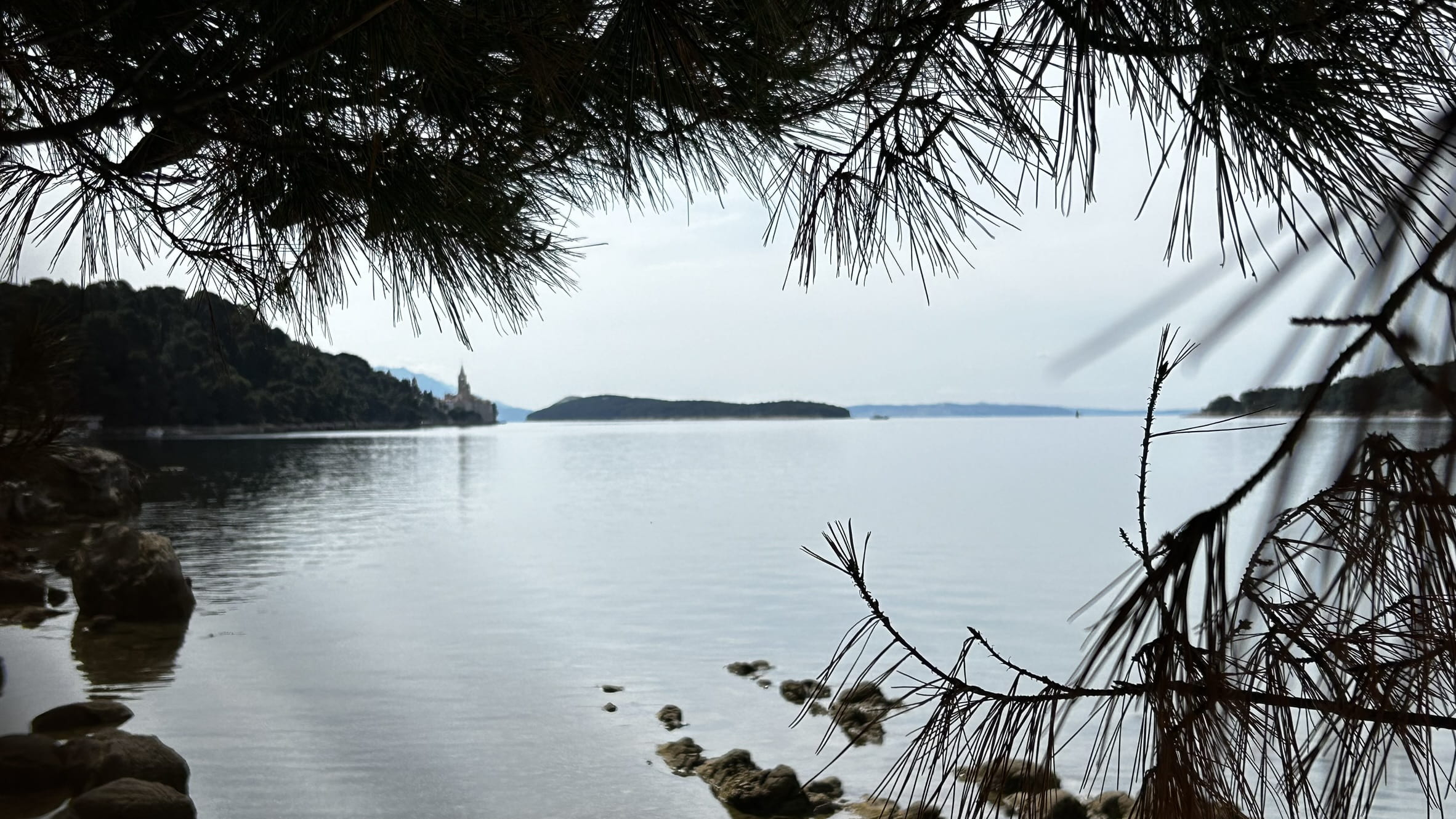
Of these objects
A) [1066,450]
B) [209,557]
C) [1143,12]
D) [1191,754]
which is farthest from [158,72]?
→ [1066,450]

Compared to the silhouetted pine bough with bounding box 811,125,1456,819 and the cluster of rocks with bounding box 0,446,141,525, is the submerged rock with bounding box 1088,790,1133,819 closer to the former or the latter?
the silhouetted pine bough with bounding box 811,125,1456,819

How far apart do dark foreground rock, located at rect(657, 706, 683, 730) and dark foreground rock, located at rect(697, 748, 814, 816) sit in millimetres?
1009

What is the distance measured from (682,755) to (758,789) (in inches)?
29.7

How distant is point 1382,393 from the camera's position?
69 centimetres

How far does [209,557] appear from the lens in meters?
11.6

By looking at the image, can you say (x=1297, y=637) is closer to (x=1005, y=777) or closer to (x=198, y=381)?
(x=1005, y=777)

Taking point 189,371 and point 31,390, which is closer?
point 31,390

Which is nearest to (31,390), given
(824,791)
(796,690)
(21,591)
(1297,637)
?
(824,791)

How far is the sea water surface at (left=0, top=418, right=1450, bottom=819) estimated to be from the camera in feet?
14.9

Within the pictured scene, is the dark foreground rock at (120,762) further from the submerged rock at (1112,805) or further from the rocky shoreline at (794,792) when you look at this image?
the submerged rock at (1112,805)

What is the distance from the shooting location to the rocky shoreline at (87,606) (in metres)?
3.64

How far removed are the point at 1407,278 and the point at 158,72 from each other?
2.76 metres

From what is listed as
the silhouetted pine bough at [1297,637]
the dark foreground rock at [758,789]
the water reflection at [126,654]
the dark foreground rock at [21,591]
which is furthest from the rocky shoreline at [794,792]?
the dark foreground rock at [21,591]

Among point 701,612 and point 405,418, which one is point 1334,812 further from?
point 405,418
